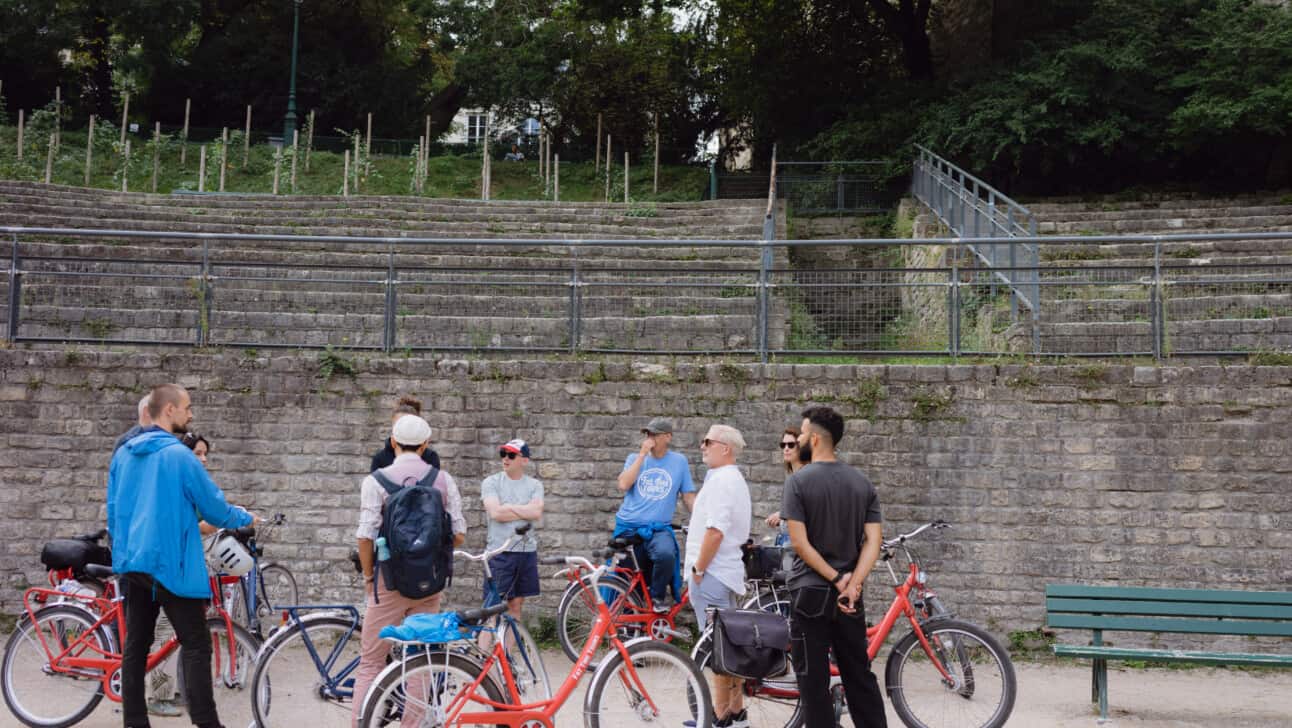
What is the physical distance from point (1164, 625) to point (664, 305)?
4.80m

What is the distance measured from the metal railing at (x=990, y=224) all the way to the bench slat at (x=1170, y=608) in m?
2.79

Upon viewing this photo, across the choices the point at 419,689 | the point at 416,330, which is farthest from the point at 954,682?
the point at 416,330

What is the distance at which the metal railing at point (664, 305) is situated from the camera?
9125 millimetres

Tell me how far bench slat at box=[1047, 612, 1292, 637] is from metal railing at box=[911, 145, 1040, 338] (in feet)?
9.64

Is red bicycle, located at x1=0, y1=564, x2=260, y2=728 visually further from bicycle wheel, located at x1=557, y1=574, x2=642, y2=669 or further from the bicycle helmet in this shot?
bicycle wheel, located at x1=557, y1=574, x2=642, y2=669

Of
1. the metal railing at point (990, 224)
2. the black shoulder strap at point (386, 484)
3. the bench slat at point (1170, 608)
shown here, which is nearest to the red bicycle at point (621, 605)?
the black shoulder strap at point (386, 484)

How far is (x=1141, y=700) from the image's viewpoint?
24.5ft

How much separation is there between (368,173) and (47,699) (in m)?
21.6

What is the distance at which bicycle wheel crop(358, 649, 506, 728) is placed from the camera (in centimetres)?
525

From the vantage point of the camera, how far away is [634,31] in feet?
103

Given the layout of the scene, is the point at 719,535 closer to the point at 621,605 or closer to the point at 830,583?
the point at 830,583

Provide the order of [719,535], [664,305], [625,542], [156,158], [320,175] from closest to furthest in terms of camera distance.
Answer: [719,535]
[625,542]
[664,305]
[156,158]
[320,175]

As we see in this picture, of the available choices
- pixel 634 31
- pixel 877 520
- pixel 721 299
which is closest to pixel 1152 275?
pixel 721 299

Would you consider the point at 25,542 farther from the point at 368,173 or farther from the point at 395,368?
the point at 368,173
